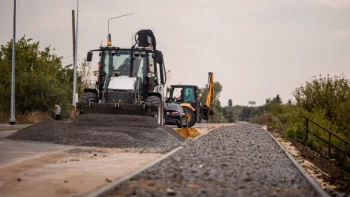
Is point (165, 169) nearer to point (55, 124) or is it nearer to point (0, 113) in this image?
point (55, 124)

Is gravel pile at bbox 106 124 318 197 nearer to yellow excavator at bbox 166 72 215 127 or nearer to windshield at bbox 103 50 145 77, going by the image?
windshield at bbox 103 50 145 77

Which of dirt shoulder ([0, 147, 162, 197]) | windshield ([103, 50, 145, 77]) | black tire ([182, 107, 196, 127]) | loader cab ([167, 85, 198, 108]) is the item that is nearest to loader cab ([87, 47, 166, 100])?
windshield ([103, 50, 145, 77])

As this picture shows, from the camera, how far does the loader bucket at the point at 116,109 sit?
88.9ft

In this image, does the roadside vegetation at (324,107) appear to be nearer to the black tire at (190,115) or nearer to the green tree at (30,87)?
the black tire at (190,115)

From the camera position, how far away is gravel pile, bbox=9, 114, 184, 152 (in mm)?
23234

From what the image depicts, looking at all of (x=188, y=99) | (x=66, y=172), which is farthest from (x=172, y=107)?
(x=66, y=172)

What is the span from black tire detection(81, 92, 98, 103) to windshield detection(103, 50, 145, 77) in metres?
1.33

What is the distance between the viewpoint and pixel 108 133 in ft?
79.4

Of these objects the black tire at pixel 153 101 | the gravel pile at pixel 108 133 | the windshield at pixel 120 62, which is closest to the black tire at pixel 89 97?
the windshield at pixel 120 62

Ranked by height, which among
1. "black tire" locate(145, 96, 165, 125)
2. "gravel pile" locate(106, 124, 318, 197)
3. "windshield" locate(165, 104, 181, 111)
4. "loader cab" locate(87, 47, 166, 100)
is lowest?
"gravel pile" locate(106, 124, 318, 197)

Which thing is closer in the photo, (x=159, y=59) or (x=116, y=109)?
(x=116, y=109)

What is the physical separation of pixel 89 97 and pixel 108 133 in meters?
4.49

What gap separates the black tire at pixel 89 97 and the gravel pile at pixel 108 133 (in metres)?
1.65

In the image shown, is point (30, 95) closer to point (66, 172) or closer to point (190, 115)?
point (190, 115)
